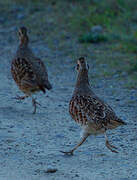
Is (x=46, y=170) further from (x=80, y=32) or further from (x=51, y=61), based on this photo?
(x=80, y=32)

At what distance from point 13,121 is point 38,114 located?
0.68 metres

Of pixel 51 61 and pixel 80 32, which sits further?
pixel 80 32

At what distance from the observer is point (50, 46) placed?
14.2 meters

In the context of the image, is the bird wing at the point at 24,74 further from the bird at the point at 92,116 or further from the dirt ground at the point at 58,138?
the bird at the point at 92,116

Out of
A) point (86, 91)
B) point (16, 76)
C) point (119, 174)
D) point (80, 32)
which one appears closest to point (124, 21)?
point (80, 32)

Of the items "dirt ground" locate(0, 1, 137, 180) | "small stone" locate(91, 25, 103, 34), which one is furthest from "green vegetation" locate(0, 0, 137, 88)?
"dirt ground" locate(0, 1, 137, 180)

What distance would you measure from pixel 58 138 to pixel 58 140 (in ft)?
0.31

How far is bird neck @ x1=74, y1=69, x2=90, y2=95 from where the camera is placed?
295 inches

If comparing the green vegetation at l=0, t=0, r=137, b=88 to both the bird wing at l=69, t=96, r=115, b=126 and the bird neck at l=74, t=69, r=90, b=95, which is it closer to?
the bird neck at l=74, t=69, r=90, b=95

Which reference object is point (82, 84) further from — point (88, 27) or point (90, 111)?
point (88, 27)

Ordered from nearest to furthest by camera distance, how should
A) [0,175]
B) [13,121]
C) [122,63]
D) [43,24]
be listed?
[0,175], [13,121], [122,63], [43,24]

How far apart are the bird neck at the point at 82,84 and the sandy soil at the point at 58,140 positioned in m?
0.69

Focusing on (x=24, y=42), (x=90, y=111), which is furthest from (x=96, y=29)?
(x=90, y=111)

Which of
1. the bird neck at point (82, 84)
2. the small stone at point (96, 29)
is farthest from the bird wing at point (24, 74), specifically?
the small stone at point (96, 29)
